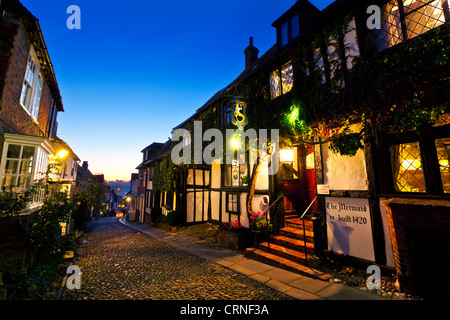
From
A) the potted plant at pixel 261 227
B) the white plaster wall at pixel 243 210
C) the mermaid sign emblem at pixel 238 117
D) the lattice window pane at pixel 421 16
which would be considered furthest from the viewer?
the white plaster wall at pixel 243 210

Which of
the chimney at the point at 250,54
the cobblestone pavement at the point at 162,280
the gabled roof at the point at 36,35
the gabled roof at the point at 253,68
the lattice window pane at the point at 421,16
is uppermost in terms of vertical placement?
the chimney at the point at 250,54

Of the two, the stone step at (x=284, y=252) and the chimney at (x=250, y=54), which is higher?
the chimney at (x=250, y=54)

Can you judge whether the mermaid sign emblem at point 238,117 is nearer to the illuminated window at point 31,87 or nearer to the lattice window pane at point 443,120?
the lattice window pane at point 443,120

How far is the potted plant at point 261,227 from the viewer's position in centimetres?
719

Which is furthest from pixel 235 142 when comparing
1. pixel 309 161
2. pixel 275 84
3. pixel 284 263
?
pixel 284 263

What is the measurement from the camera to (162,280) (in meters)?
5.06

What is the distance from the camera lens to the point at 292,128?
22.0 feet

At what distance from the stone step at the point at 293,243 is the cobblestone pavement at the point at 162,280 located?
2.02m

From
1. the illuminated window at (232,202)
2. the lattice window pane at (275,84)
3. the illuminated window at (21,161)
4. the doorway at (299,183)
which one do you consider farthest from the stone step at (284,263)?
the illuminated window at (21,161)

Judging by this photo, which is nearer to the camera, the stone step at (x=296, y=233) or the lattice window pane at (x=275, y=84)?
the stone step at (x=296, y=233)

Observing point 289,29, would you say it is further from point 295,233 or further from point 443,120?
point 295,233
